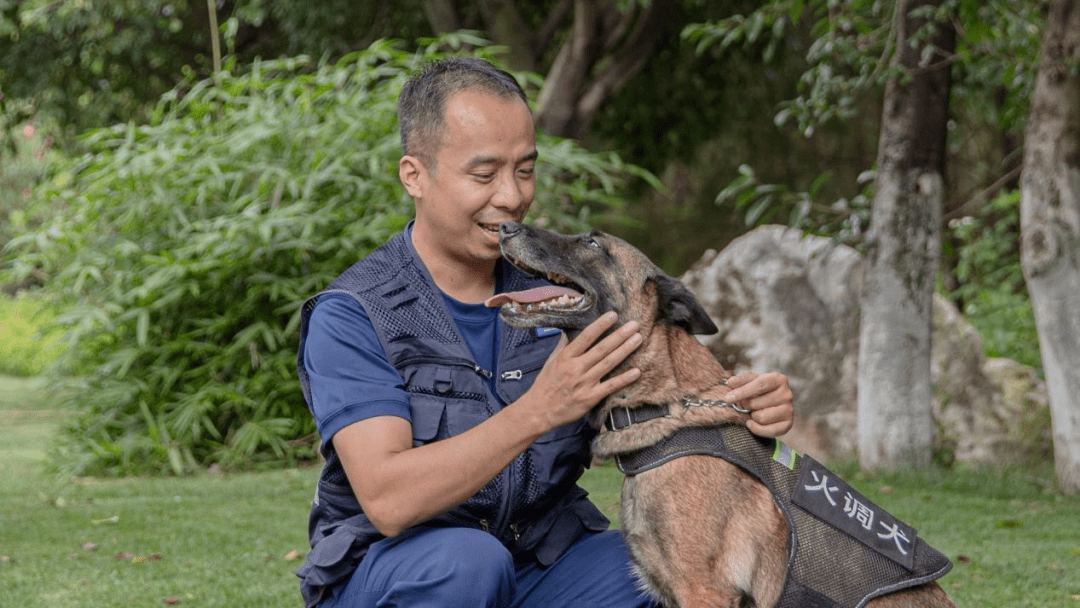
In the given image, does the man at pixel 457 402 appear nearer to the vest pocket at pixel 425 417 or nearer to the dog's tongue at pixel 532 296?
the vest pocket at pixel 425 417

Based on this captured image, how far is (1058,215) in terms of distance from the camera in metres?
5.39

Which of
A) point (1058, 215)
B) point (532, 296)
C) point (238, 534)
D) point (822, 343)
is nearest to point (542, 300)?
point (532, 296)

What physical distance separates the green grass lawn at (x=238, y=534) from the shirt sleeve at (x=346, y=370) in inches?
71.5

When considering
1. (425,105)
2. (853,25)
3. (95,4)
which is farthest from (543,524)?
(95,4)

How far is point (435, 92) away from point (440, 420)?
0.82m

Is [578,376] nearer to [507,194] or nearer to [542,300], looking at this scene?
[542,300]

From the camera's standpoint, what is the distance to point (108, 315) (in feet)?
24.0

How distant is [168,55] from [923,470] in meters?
9.58

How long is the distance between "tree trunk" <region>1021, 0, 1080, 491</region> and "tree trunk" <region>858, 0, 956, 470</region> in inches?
26.1

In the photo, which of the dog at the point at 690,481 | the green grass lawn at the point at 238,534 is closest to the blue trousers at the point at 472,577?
the dog at the point at 690,481

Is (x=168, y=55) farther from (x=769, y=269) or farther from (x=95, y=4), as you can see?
(x=769, y=269)

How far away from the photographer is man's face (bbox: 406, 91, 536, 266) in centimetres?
267

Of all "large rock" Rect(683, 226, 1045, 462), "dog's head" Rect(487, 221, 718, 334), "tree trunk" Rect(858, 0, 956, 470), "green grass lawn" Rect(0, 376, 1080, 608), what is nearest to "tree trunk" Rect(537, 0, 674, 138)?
"large rock" Rect(683, 226, 1045, 462)

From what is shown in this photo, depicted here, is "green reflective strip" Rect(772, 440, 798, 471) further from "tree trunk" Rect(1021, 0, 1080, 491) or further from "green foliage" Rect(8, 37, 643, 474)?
"green foliage" Rect(8, 37, 643, 474)
